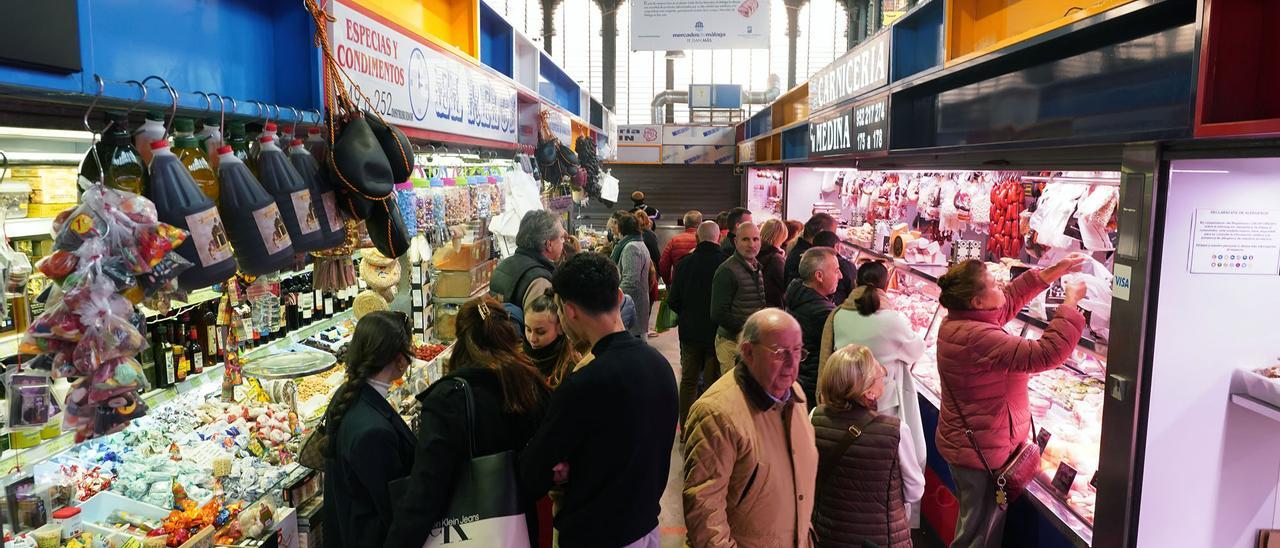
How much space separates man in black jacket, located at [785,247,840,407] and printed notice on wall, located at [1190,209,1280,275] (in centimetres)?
216

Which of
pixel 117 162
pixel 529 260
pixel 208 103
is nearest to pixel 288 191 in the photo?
pixel 208 103

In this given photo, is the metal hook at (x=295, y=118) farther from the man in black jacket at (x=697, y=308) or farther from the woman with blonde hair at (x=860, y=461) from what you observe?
the man in black jacket at (x=697, y=308)

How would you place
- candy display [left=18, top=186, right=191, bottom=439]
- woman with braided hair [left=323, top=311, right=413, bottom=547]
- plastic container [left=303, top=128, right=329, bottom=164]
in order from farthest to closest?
plastic container [left=303, top=128, right=329, bottom=164] → woman with braided hair [left=323, top=311, right=413, bottom=547] → candy display [left=18, top=186, right=191, bottom=439]

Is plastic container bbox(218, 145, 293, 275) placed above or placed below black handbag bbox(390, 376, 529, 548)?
above

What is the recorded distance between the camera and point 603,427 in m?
2.47

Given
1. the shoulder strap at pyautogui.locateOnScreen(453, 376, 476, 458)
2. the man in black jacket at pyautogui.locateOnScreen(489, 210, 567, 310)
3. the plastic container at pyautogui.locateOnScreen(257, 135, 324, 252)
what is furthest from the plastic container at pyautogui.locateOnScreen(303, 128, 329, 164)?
the man in black jacket at pyautogui.locateOnScreen(489, 210, 567, 310)

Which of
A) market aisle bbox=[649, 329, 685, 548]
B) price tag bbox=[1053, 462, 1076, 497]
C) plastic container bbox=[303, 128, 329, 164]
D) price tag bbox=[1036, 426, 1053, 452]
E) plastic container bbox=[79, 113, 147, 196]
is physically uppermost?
plastic container bbox=[303, 128, 329, 164]

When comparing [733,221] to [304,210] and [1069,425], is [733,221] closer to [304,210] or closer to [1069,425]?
[1069,425]

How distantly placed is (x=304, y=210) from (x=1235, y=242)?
128 inches

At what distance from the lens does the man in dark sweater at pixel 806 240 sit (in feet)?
22.2

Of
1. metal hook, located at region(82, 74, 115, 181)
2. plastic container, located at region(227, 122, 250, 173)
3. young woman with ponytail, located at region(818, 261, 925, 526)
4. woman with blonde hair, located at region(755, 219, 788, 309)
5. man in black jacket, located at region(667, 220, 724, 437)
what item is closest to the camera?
metal hook, located at region(82, 74, 115, 181)

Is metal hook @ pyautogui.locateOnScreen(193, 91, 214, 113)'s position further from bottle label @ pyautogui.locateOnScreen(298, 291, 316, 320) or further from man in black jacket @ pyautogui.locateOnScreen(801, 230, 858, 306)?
man in black jacket @ pyautogui.locateOnScreen(801, 230, 858, 306)

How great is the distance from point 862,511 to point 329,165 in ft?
7.49

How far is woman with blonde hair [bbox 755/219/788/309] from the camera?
22.1 feet
